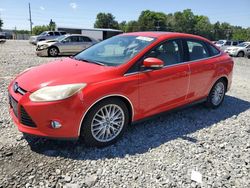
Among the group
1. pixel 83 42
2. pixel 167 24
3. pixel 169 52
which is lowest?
pixel 169 52

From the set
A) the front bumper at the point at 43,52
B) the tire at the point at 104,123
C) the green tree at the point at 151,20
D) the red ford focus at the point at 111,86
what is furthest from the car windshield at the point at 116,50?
the green tree at the point at 151,20

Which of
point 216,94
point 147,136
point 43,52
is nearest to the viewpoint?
point 147,136

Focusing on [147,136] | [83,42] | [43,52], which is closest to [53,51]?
[43,52]

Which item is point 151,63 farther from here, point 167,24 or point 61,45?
point 167,24

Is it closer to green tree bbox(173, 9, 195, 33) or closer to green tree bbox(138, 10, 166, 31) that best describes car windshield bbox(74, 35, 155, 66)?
green tree bbox(138, 10, 166, 31)

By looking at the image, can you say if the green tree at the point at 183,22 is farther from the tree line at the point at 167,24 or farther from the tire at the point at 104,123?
the tire at the point at 104,123

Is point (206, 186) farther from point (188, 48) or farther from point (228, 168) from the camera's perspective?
point (188, 48)

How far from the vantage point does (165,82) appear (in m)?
3.81

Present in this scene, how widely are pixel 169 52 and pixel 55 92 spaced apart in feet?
6.75

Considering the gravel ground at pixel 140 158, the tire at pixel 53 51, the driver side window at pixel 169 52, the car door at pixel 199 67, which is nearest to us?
the gravel ground at pixel 140 158

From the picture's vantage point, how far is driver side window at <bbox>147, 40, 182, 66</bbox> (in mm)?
3835

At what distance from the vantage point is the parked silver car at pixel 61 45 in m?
14.1

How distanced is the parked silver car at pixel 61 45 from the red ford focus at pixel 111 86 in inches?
415

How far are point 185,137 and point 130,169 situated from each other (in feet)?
4.16
